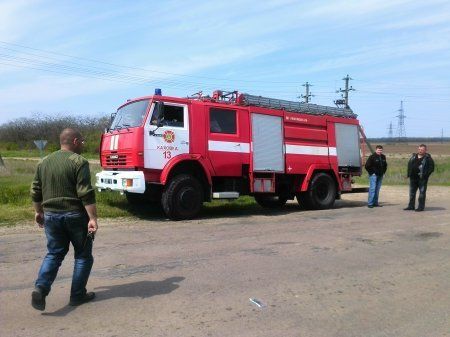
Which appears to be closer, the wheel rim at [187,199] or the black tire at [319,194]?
the wheel rim at [187,199]

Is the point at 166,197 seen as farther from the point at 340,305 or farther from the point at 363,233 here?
the point at 340,305

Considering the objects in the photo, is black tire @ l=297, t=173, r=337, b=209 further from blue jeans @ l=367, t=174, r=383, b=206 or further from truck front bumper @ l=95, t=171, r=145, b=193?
truck front bumper @ l=95, t=171, r=145, b=193

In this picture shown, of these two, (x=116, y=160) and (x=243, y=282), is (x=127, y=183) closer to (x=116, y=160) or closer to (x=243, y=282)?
(x=116, y=160)

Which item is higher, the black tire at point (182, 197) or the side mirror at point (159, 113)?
the side mirror at point (159, 113)

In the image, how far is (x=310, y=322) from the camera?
472 centimetres

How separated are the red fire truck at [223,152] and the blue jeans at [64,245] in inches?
213

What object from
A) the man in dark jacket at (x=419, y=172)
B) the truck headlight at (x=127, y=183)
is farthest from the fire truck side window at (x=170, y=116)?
the man in dark jacket at (x=419, y=172)

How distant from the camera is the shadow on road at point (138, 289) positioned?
17.9 ft

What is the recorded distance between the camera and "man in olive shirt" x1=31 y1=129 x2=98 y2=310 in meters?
4.90

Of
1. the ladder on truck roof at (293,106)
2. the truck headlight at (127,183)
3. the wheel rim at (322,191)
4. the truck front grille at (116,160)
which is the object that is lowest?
the wheel rim at (322,191)

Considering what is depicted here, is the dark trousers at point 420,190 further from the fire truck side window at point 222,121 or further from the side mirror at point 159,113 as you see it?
the side mirror at point 159,113

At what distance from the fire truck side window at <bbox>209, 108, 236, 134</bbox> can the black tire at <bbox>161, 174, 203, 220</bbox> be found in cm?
135

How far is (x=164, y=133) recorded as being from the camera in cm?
1098

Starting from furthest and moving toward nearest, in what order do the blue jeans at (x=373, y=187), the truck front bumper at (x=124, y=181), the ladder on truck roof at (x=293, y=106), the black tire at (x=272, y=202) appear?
the black tire at (x=272, y=202), the blue jeans at (x=373, y=187), the ladder on truck roof at (x=293, y=106), the truck front bumper at (x=124, y=181)
